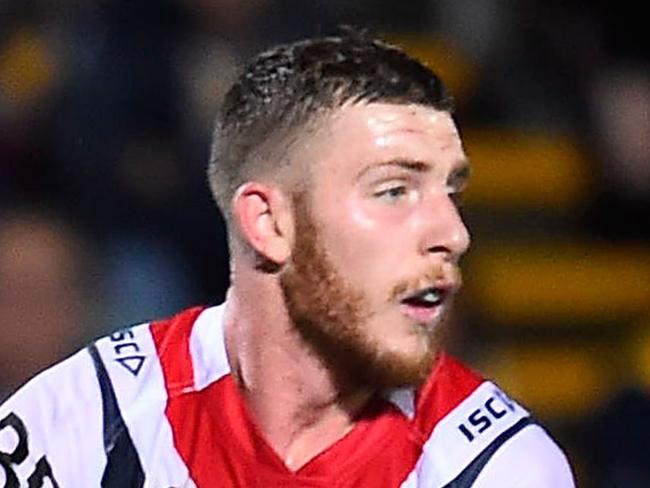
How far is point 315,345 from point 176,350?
17 cm

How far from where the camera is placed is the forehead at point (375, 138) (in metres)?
2.12

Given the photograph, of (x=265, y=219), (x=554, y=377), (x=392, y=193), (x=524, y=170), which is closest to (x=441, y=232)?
(x=392, y=193)

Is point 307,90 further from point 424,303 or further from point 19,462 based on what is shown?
point 19,462

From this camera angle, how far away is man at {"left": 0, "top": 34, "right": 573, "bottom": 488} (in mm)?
2131

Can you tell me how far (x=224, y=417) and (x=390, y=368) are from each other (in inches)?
8.4

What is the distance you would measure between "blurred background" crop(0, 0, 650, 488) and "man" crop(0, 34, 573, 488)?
106 centimetres

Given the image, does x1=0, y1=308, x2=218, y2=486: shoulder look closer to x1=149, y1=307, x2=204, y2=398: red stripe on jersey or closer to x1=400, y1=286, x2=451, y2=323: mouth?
x1=149, y1=307, x2=204, y2=398: red stripe on jersey

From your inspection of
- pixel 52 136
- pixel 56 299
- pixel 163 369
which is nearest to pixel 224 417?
pixel 163 369

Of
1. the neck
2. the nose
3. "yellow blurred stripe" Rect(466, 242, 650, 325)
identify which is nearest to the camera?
the nose

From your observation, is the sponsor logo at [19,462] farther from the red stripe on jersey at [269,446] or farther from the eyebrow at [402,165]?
the eyebrow at [402,165]

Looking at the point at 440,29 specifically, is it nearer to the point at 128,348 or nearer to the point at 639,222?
the point at 639,222

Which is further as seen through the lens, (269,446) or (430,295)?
(269,446)

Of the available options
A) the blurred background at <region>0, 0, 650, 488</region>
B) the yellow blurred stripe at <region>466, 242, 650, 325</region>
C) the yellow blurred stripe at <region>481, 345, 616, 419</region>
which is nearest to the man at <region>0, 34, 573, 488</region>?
the blurred background at <region>0, 0, 650, 488</region>

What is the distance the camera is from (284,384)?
7.38 feet
